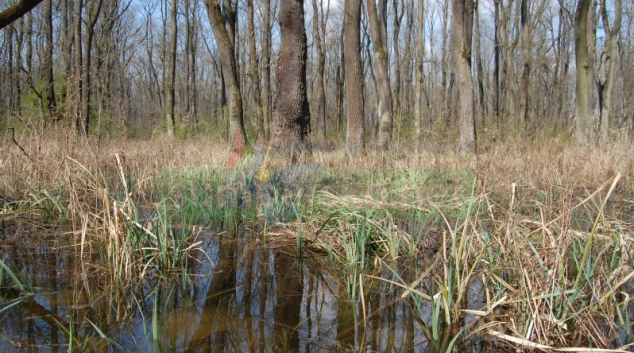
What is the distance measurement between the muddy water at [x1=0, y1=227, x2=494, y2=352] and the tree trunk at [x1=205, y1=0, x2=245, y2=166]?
6.04 metres

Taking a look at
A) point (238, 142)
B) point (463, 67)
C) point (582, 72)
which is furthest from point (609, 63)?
point (238, 142)

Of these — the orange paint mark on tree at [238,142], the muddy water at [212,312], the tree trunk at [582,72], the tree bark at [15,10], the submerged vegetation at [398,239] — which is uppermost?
the tree trunk at [582,72]

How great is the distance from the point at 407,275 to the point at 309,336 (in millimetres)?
889

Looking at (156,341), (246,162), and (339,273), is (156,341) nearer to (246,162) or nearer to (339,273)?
(339,273)

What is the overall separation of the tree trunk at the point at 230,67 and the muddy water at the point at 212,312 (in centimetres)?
604

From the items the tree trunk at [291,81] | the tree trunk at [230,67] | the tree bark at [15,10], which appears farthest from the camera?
the tree trunk at [230,67]

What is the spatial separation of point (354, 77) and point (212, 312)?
26.1ft

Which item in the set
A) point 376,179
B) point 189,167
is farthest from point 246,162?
point 376,179

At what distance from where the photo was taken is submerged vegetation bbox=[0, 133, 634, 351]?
1604mm

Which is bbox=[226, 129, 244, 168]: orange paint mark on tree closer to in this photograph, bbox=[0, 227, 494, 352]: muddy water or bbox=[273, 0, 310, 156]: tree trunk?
bbox=[273, 0, 310, 156]: tree trunk

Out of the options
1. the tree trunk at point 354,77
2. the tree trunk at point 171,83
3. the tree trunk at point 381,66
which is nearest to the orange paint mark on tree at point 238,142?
the tree trunk at point 354,77

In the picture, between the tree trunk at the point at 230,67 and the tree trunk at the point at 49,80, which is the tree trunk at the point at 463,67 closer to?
the tree trunk at the point at 230,67

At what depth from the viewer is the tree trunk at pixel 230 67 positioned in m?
8.39

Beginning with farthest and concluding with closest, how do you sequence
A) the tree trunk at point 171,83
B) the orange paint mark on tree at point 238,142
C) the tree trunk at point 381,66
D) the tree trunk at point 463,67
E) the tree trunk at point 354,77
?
the tree trunk at point 171,83 → the tree trunk at point 381,66 → the tree trunk at point 463,67 → the tree trunk at point 354,77 → the orange paint mark on tree at point 238,142
